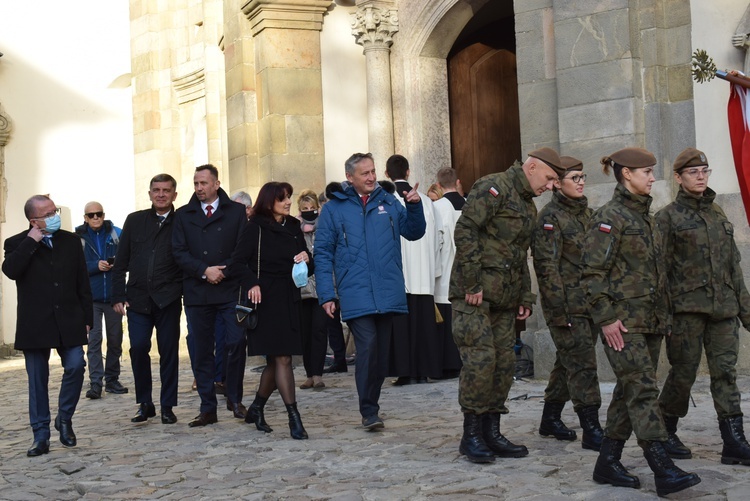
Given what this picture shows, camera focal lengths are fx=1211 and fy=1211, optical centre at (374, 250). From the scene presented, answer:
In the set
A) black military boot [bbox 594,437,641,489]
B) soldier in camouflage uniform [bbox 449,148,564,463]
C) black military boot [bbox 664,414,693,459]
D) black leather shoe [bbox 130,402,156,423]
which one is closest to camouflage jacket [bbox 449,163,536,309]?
soldier in camouflage uniform [bbox 449,148,564,463]

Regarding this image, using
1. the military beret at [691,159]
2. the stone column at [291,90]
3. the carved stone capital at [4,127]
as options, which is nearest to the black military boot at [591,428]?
the military beret at [691,159]

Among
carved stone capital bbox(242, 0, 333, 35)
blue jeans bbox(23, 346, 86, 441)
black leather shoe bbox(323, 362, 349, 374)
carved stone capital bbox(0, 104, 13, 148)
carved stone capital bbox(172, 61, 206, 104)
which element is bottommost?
black leather shoe bbox(323, 362, 349, 374)

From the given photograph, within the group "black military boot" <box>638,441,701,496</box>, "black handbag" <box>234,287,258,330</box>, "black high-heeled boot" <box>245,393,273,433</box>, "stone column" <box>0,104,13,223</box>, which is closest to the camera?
"black military boot" <box>638,441,701,496</box>

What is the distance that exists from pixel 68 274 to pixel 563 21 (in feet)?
14.5

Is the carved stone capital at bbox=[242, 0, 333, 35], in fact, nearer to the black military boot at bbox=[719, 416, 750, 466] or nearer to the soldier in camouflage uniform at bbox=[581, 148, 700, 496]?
the soldier in camouflage uniform at bbox=[581, 148, 700, 496]

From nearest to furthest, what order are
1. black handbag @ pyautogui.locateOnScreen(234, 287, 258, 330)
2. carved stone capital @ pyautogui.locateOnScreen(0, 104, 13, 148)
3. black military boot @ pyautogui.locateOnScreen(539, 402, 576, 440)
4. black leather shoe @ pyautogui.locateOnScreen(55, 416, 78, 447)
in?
1. black military boot @ pyautogui.locateOnScreen(539, 402, 576, 440)
2. black leather shoe @ pyautogui.locateOnScreen(55, 416, 78, 447)
3. black handbag @ pyautogui.locateOnScreen(234, 287, 258, 330)
4. carved stone capital @ pyautogui.locateOnScreen(0, 104, 13, 148)

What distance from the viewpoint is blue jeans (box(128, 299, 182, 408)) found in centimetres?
851

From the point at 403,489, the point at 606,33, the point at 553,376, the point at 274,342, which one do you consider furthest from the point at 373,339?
the point at 606,33

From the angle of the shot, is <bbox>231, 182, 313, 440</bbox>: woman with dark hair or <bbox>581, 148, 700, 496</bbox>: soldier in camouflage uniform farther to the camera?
<bbox>231, 182, 313, 440</bbox>: woman with dark hair

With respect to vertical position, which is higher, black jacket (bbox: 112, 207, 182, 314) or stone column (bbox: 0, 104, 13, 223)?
stone column (bbox: 0, 104, 13, 223)

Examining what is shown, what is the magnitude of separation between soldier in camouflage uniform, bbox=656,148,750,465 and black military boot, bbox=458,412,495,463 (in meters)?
0.94

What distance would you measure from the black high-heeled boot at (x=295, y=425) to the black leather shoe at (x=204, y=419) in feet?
3.17

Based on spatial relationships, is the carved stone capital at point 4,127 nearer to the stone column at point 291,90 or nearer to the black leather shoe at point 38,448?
the stone column at point 291,90

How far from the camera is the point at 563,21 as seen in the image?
962 cm
